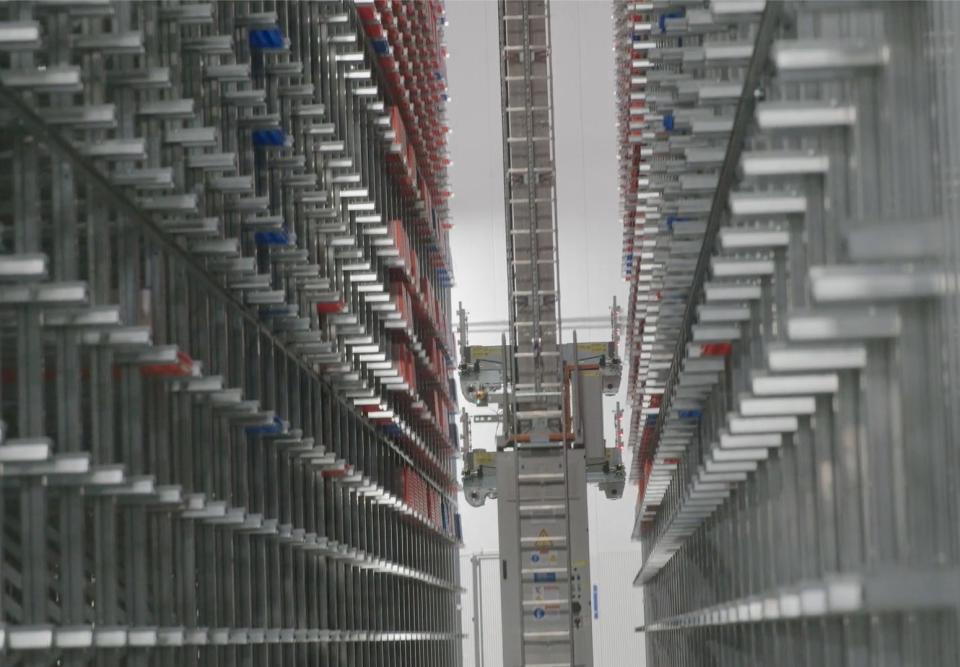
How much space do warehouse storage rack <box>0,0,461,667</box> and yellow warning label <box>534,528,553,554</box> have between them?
2210mm

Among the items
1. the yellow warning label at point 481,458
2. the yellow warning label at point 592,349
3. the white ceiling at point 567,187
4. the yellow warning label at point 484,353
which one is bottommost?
the yellow warning label at point 481,458

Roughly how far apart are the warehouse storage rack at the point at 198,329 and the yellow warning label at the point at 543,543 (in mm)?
2210

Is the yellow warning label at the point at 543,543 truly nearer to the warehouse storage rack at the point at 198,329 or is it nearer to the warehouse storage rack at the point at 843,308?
the warehouse storage rack at the point at 198,329

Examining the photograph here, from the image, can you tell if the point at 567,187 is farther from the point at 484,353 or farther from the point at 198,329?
the point at 198,329

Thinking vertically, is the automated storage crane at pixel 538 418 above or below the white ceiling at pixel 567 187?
below

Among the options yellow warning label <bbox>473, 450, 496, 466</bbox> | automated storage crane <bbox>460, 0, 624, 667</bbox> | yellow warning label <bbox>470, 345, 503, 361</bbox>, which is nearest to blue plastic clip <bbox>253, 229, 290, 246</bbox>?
automated storage crane <bbox>460, 0, 624, 667</bbox>

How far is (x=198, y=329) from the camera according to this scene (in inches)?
539

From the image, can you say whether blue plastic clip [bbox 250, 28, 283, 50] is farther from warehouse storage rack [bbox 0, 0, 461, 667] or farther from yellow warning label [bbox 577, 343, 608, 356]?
yellow warning label [bbox 577, 343, 608, 356]

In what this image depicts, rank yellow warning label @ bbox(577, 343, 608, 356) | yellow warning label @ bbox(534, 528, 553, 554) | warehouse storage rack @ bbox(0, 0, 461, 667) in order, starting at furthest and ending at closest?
yellow warning label @ bbox(577, 343, 608, 356), yellow warning label @ bbox(534, 528, 553, 554), warehouse storage rack @ bbox(0, 0, 461, 667)

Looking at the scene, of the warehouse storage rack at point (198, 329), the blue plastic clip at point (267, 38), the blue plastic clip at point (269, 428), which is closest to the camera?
the warehouse storage rack at point (198, 329)

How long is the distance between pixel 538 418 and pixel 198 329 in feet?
35.4

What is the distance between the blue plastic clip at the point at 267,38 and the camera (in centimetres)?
1508

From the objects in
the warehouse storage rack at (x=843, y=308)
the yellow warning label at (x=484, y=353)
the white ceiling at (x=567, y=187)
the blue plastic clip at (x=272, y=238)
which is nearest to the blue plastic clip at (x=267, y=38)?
the blue plastic clip at (x=272, y=238)

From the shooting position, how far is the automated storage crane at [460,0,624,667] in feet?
76.2
